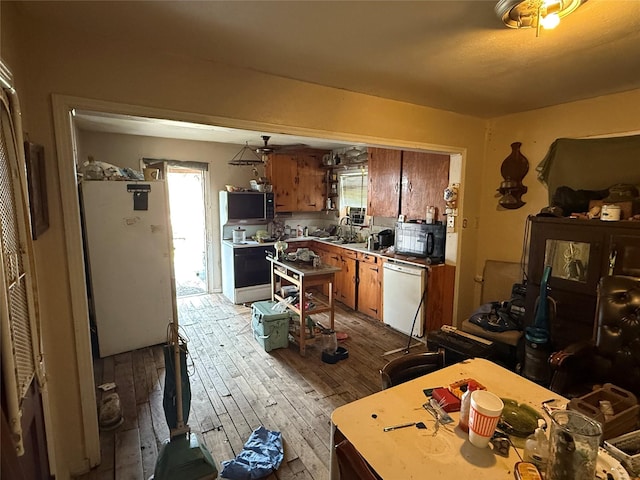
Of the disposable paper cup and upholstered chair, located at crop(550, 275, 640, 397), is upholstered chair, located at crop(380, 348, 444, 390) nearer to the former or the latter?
the disposable paper cup

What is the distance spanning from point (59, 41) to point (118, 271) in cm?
211

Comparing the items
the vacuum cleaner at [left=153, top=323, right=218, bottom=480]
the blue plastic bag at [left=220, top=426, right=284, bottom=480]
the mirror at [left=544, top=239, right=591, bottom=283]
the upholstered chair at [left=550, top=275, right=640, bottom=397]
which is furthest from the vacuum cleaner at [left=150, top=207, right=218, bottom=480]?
the mirror at [left=544, top=239, right=591, bottom=283]

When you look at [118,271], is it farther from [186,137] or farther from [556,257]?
[556,257]

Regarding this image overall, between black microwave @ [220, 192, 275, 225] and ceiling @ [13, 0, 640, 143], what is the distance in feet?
9.04

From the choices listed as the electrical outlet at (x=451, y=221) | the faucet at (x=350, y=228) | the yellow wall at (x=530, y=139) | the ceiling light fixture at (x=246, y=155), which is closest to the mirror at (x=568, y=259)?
the yellow wall at (x=530, y=139)

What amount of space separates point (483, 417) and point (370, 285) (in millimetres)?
3146

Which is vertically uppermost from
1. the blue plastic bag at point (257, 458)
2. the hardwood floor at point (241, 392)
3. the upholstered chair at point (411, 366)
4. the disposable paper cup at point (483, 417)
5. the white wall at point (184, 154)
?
the white wall at point (184, 154)

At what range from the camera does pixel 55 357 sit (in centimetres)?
177

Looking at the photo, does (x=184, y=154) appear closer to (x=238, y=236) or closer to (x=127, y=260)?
(x=238, y=236)

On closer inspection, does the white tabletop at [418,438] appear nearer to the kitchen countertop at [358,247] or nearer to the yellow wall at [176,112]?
the yellow wall at [176,112]

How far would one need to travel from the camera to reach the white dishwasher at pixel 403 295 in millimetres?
3434

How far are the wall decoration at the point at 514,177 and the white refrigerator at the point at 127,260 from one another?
3.32 m

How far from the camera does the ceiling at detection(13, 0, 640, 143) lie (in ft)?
4.66

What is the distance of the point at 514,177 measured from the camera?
10.7 ft
